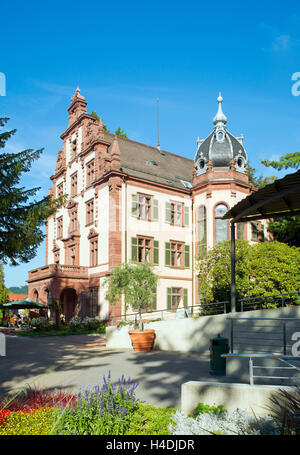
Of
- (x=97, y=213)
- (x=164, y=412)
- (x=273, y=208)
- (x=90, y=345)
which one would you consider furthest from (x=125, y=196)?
(x=164, y=412)

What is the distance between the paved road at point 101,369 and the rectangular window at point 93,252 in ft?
46.5

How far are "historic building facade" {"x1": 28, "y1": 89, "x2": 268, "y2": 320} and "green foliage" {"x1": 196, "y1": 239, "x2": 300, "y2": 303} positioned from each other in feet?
22.3

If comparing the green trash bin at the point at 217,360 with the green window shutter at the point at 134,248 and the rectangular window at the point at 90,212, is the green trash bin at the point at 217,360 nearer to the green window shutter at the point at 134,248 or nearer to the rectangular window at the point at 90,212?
the green window shutter at the point at 134,248

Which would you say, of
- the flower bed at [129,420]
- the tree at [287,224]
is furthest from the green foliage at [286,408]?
the tree at [287,224]

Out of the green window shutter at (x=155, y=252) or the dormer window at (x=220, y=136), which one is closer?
the green window shutter at (x=155, y=252)

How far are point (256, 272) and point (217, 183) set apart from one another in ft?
35.2

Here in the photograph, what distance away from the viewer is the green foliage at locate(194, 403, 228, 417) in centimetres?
597

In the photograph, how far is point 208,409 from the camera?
605 cm

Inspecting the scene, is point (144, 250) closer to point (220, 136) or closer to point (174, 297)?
point (174, 297)

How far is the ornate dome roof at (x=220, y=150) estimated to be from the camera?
104ft

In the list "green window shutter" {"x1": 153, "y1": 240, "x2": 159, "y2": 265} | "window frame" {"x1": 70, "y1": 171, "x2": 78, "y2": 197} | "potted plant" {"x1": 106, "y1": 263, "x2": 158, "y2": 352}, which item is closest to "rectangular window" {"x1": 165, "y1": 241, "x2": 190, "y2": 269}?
"green window shutter" {"x1": 153, "y1": 240, "x2": 159, "y2": 265}

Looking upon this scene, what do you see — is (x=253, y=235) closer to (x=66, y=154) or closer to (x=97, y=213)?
(x=97, y=213)

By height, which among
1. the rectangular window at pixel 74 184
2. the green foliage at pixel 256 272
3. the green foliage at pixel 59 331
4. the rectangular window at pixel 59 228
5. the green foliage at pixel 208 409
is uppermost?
the rectangular window at pixel 74 184
